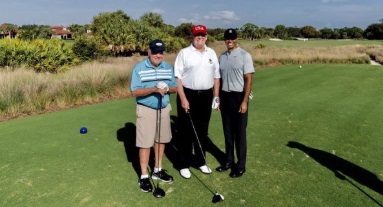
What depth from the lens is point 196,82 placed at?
5.00m

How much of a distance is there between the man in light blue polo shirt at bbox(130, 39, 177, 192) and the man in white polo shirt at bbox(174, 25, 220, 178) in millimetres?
279

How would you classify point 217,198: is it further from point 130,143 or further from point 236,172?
point 130,143

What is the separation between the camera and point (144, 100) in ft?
15.1

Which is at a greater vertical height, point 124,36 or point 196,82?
point 124,36

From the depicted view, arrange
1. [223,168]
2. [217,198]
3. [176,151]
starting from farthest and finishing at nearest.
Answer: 1. [176,151]
2. [223,168]
3. [217,198]

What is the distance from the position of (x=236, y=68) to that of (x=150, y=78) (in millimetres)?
1348

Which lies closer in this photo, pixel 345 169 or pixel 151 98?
pixel 151 98

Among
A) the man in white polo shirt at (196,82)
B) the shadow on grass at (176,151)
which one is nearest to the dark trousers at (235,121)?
the man in white polo shirt at (196,82)

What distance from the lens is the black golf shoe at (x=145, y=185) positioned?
4603 millimetres

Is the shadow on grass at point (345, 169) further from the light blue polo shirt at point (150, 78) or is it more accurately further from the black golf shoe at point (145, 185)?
the light blue polo shirt at point (150, 78)

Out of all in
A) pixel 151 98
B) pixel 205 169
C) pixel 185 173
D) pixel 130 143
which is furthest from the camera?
pixel 130 143

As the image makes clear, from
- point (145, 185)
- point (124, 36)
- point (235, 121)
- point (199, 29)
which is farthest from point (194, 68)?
point (124, 36)

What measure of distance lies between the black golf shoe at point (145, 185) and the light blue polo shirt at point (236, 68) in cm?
186

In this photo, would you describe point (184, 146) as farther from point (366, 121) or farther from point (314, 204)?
point (366, 121)
